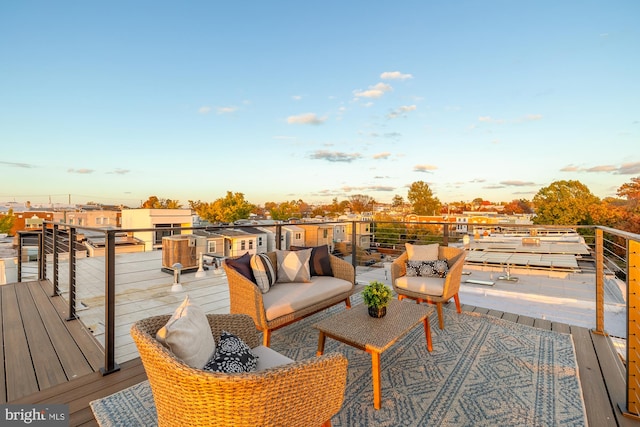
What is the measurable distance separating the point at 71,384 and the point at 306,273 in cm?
210

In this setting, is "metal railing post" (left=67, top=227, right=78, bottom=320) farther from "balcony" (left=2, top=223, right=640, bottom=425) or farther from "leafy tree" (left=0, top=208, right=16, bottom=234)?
"leafy tree" (left=0, top=208, right=16, bottom=234)

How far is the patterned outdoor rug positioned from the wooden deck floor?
10 cm

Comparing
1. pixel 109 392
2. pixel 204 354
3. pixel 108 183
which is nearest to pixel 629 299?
pixel 204 354

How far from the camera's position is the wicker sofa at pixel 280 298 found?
2.49 metres

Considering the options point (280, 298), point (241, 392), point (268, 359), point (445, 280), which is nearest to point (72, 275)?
point (280, 298)

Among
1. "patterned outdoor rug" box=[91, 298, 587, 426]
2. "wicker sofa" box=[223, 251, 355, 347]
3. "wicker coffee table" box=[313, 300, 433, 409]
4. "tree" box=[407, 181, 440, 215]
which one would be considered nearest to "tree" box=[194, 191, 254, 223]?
"tree" box=[407, 181, 440, 215]

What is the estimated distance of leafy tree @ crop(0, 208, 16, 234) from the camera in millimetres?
17819

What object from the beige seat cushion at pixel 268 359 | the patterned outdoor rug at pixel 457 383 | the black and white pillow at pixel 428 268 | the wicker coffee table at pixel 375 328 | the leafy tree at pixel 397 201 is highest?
the leafy tree at pixel 397 201

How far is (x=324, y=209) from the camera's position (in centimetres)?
4338

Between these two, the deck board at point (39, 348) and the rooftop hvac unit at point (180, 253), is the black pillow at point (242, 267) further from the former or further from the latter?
the rooftop hvac unit at point (180, 253)

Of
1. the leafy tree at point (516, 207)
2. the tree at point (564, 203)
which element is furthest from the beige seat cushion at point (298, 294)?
the leafy tree at point (516, 207)

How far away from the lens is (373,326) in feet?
7.22

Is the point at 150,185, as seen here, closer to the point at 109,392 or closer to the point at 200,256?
the point at 200,256

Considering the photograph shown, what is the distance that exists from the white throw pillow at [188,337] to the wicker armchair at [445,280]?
8.53ft
